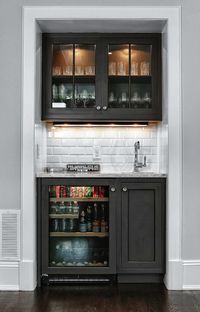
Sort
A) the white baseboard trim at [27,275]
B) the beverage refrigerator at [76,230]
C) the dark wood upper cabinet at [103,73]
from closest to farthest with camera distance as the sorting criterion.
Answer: the white baseboard trim at [27,275] < the beverage refrigerator at [76,230] < the dark wood upper cabinet at [103,73]

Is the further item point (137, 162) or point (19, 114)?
point (137, 162)

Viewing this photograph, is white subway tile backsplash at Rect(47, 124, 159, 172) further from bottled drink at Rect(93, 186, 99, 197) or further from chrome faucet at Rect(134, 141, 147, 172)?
bottled drink at Rect(93, 186, 99, 197)

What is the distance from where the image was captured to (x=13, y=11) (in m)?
4.11

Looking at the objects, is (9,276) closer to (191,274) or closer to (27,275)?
(27,275)

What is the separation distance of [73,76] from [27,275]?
184 centimetres

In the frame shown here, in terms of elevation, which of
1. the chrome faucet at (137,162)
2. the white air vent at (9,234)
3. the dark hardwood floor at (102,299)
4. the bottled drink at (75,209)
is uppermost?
the chrome faucet at (137,162)

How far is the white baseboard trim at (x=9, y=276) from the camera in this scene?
4031mm

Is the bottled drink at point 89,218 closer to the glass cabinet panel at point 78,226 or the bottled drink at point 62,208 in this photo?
the glass cabinet panel at point 78,226

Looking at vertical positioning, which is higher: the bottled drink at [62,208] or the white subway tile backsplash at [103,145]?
the white subway tile backsplash at [103,145]

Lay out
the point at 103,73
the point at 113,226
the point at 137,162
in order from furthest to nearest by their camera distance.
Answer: the point at 137,162, the point at 103,73, the point at 113,226

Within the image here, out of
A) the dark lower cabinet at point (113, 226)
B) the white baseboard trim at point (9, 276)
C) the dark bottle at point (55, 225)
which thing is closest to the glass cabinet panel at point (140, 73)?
the dark lower cabinet at point (113, 226)

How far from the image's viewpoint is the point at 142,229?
4188 mm

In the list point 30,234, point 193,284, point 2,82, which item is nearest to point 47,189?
point 30,234

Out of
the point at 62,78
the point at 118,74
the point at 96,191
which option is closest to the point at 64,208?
the point at 96,191
